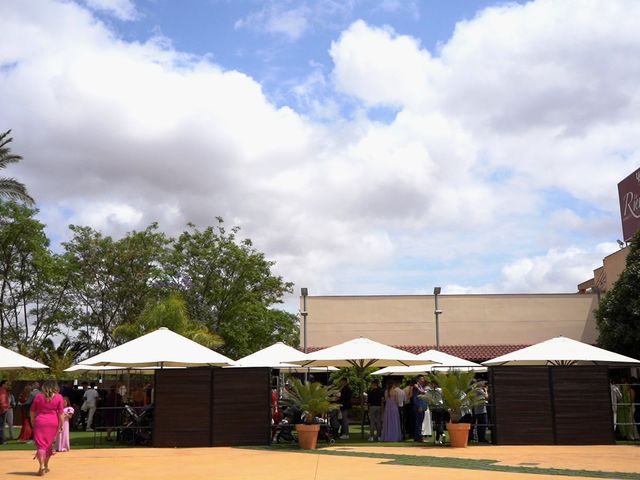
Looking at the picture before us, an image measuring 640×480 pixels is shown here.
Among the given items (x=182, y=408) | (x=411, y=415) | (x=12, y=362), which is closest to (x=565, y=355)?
(x=411, y=415)

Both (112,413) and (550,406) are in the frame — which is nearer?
(550,406)

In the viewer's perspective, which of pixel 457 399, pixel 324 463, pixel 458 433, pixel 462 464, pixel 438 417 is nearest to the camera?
pixel 462 464

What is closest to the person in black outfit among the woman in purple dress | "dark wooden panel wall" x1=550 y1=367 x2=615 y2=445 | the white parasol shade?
the woman in purple dress

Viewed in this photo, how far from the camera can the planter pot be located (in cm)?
1527

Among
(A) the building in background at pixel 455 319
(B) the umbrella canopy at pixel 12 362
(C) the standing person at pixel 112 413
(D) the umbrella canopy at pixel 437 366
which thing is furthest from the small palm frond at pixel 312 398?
(A) the building in background at pixel 455 319

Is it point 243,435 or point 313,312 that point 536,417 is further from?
point 313,312

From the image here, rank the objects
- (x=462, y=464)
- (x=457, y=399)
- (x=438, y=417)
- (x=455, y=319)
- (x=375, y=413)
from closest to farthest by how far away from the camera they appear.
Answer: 1. (x=462, y=464)
2. (x=457, y=399)
3. (x=438, y=417)
4. (x=375, y=413)
5. (x=455, y=319)

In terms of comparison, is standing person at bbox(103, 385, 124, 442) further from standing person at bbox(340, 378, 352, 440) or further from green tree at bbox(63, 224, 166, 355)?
green tree at bbox(63, 224, 166, 355)

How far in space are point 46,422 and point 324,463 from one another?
452 centimetres

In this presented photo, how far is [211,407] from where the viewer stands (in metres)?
16.0

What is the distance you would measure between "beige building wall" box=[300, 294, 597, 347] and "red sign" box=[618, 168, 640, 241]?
3.71 m

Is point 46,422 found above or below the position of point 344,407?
below

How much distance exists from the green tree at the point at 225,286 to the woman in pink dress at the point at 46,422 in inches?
1146

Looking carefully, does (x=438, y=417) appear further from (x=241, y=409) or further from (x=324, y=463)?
(x=324, y=463)
